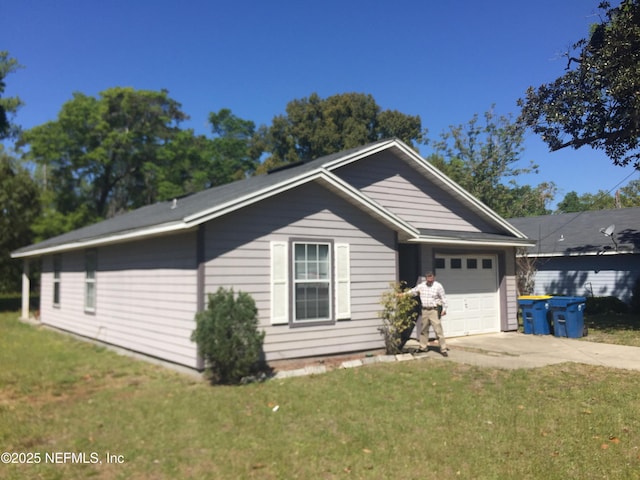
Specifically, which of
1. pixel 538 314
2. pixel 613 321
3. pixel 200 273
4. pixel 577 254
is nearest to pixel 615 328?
pixel 613 321

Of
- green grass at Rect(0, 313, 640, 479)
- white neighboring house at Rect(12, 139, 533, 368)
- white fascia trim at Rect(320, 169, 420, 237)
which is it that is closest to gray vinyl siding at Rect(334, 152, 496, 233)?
white neighboring house at Rect(12, 139, 533, 368)

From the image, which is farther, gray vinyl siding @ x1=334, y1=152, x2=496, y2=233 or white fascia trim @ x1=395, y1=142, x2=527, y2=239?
white fascia trim @ x1=395, y1=142, x2=527, y2=239

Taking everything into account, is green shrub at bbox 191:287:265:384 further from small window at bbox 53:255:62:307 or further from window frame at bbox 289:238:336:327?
small window at bbox 53:255:62:307

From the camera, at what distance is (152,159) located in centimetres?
3928

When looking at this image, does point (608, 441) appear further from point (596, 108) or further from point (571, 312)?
point (596, 108)

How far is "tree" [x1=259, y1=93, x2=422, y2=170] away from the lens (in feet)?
133

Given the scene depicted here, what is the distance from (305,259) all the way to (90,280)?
22.3 ft

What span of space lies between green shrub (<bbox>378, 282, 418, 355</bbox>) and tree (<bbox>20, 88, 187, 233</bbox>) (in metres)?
29.5

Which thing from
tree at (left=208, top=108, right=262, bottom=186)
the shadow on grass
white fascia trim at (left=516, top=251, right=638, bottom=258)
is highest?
tree at (left=208, top=108, right=262, bottom=186)

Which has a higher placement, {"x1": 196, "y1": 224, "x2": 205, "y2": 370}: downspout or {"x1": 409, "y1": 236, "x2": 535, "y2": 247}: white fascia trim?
{"x1": 409, "y1": 236, "x2": 535, "y2": 247}: white fascia trim

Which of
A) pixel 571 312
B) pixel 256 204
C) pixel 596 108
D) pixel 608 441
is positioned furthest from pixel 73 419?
pixel 596 108

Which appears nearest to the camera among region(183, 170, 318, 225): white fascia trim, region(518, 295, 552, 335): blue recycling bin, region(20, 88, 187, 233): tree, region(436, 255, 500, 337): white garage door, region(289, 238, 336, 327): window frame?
region(183, 170, 318, 225): white fascia trim

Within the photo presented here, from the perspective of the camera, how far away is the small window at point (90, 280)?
13.2m

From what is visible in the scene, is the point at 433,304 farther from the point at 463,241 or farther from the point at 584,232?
the point at 584,232
